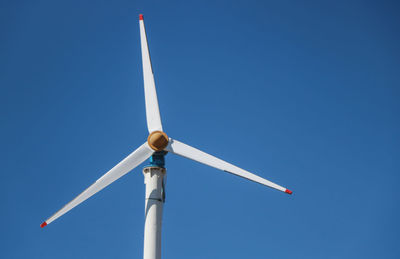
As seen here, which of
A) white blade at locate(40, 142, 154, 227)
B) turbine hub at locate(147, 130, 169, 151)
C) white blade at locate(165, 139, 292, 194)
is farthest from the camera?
turbine hub at locate(147, 130, 169, 151)

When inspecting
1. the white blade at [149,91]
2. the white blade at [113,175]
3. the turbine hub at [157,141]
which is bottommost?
the white blade at [113,175]

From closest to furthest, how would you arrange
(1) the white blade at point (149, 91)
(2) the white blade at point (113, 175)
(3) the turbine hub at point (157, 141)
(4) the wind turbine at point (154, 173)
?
(4) the wind turbine at point (154, 173) < (2) the white blade at point (113, 175) < (3) the turbine hub at point (157, 141) < (1) the white blade at point (149, 91)

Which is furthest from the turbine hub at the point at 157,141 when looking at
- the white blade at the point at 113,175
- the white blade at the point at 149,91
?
the white blade at the point at 149,91

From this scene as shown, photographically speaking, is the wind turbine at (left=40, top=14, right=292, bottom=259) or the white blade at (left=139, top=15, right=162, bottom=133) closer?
the wind turbine at (left=40, top=14, right=292, bottom=259)

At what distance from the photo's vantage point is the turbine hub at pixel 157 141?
24719mm

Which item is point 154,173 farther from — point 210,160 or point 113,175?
point 210,160

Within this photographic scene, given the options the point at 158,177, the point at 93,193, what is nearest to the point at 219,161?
the point at 158,177

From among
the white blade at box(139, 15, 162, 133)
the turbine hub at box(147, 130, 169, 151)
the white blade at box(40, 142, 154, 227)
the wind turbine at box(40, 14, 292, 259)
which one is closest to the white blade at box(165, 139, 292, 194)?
the wind turbine at box(40, 14, 292, 259)

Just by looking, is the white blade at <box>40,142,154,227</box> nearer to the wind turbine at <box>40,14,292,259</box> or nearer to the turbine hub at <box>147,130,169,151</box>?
the wind turbine at <box>40,14,292,259</box>

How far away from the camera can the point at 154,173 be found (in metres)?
25.1

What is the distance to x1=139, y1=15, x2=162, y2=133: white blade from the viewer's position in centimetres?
2664

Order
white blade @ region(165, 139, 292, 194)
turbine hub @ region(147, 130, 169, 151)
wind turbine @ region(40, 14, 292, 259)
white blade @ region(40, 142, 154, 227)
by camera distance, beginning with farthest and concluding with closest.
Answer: turbine hub @ region(147, 130, 169, 151), white blade @ region(165, 139, 292, 194), white blade @ region(40, 142, 154, 227), wind turbine @ region(40, 14, 292, 259)

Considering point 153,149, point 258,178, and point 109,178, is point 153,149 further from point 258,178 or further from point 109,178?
point 258,178

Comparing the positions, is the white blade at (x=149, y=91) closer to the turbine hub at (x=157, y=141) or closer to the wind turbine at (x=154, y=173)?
the wind turbine at (x=154, y=173)
